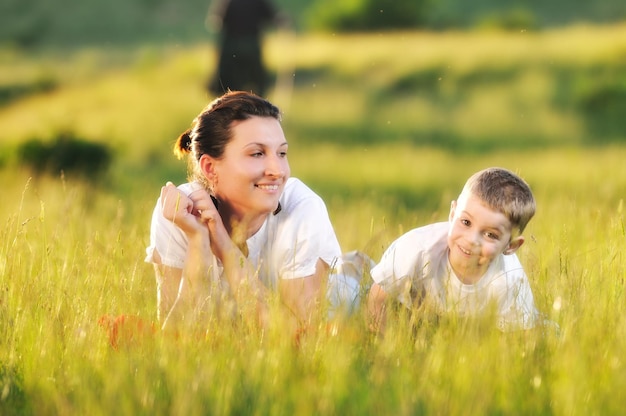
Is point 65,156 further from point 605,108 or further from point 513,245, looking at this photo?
point 605,108

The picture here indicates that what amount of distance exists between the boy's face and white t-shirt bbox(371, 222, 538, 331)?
87mm

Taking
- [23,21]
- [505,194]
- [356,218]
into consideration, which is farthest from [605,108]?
[23,21]

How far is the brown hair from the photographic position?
440cm

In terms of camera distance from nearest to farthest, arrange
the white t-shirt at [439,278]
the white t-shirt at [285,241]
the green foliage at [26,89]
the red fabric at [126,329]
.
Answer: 1. the red fabric at [126,329]
2. the white t-shirt at [439,278]
3. the white t-shirt at [285,241]
4. the green foliage at [26,89]

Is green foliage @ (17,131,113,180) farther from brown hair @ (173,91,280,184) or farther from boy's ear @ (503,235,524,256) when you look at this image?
boy's ear @ (503,235,524,256)

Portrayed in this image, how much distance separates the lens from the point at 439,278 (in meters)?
4.33

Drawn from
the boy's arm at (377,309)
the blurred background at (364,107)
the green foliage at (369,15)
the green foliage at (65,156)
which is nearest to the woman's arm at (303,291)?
the boy's arm at (377,309)

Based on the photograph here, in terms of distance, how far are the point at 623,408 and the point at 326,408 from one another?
0.89 m

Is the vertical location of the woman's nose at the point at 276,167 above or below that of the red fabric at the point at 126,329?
above

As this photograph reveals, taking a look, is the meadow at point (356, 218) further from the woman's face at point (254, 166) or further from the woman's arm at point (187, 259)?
the woman's face at point (254, 166)

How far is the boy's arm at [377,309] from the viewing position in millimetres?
3922

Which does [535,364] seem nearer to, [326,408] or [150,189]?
[326,408]

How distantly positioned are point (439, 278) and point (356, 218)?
4079 millimetres

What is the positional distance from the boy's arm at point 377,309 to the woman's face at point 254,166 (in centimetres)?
53
